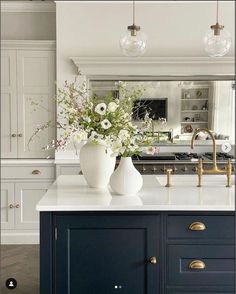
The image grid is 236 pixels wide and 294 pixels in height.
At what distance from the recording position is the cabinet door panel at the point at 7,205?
186 inches

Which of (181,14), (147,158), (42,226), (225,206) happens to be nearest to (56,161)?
(147,158)

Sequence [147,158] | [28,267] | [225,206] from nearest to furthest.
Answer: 1. [225,206]
2. [28,267]
3. [147,158]

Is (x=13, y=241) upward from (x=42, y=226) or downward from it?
downward

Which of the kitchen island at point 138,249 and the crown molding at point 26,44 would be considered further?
the crown molding at point 26,44

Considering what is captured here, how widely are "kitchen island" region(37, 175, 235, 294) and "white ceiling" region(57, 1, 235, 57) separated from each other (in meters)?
2.86

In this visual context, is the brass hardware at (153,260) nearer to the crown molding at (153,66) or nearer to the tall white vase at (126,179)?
the tall white vase at (126,179)

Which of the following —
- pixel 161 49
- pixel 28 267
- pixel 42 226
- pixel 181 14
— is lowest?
pixel 28 267

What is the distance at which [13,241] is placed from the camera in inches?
189

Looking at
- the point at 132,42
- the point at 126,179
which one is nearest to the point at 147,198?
the point at 126,179

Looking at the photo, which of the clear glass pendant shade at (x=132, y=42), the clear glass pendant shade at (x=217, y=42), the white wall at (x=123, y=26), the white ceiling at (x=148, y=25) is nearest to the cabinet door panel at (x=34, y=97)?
the white wall at (x=123, y=26)

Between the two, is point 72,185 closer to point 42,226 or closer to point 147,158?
point 42,226

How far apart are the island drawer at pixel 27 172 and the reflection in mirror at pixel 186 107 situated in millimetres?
1061

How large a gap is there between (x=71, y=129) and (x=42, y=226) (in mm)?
599

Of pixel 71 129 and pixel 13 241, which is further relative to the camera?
pixel 13 241
